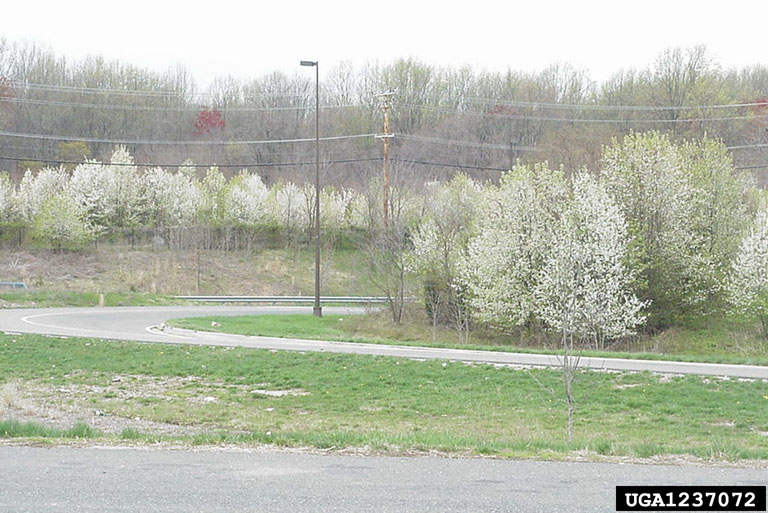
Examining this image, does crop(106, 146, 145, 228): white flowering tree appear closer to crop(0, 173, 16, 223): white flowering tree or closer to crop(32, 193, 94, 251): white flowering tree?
crop(32, 193, 94, 251): white flowering tree

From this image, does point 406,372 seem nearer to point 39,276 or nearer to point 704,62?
point 39,276

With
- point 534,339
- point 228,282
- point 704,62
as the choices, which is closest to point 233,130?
point 228,282

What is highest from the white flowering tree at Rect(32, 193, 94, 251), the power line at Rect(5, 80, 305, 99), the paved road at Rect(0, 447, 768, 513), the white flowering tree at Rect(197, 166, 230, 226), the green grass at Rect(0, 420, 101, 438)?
the power line at Rect(5, 80, 305, 99)

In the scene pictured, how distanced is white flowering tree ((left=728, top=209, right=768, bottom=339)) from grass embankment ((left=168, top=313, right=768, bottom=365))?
1176mm

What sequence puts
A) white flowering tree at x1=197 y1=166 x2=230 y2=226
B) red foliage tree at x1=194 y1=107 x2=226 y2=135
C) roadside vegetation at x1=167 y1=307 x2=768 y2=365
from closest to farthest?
roadside vegetation at x1=167 y1=307 x2=768 y2=365, white flowering tree at x1=197 y1=166 x2=230 y2=226, red foliage tree at x1=194 y1=107 x2=226 y2=135

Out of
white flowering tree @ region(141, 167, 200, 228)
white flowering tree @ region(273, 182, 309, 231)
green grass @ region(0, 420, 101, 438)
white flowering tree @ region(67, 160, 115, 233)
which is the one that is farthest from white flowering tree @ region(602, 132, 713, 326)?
white flowering tree @ region(67, 160, 115, 233)

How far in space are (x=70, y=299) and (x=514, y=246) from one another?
890 inches

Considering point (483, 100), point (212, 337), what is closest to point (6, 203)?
point (212, 337)

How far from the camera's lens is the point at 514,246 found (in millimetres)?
32781

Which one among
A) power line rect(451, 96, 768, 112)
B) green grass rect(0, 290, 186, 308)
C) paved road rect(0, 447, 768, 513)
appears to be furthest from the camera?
power line rect(451, 96, 768, 112)

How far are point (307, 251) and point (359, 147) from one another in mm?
17570

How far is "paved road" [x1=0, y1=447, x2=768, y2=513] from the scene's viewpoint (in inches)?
268

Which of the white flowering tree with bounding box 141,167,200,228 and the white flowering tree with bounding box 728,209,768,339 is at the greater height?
the white flowering tree with bounding box 141,167,200,228

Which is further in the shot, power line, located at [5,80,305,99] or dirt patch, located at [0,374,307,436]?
power line, located at [5,80,305,99]
